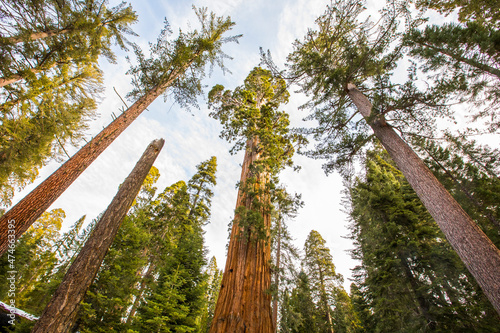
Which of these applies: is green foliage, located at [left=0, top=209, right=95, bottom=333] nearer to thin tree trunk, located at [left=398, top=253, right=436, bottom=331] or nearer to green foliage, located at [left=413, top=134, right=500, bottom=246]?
thin tree trunk, located at [left=398, top=253, right=436, bottom=331]

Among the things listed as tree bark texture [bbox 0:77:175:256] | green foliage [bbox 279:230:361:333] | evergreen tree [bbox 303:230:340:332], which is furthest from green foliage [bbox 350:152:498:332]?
tree bark texture [bbox 0:77:175:256]

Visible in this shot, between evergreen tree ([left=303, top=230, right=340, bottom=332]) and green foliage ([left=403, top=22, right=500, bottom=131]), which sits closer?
green foliage ([left=403, top=22, right=500, bottom=131])

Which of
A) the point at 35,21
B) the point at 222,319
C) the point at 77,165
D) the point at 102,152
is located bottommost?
the point at 222,319

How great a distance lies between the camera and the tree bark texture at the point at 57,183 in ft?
12.6

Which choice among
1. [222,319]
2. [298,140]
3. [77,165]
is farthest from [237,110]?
[222,319]

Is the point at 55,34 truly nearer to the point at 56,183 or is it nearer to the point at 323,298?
the point at 56,183

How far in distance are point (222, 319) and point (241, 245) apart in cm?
122

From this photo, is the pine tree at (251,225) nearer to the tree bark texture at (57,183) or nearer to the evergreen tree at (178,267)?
the tree bark texture at (57,183)

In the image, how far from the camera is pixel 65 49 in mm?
7602

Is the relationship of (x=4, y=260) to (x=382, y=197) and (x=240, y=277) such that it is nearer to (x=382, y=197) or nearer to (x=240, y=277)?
(x=240, y=277)

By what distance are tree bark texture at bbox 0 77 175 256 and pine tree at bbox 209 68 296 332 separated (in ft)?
12.5

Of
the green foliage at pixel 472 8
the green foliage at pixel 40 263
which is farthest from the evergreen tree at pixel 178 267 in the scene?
the green foliage at pixel 472 8

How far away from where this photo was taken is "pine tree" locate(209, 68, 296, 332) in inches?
111

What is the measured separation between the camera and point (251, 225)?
379 centimetres
